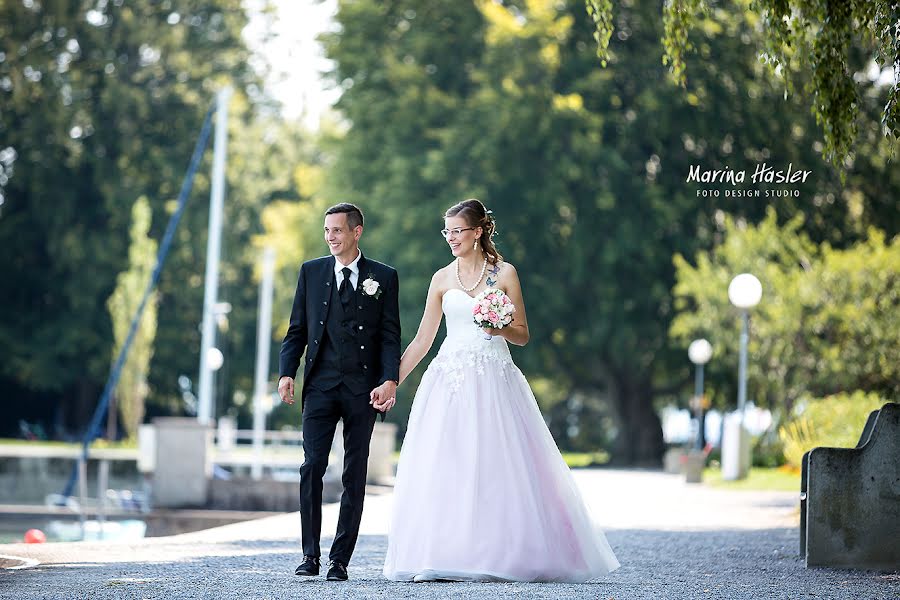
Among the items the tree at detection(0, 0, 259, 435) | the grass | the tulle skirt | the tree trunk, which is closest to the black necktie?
the tulle skirt

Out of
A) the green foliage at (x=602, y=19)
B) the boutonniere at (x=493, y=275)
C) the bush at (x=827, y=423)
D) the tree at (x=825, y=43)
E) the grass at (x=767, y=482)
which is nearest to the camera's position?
the tree at (x=825, y=43)

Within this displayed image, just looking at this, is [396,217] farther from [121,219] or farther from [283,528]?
[283,528]

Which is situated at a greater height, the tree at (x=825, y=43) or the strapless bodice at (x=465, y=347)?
the tree at (x=825, y=43)

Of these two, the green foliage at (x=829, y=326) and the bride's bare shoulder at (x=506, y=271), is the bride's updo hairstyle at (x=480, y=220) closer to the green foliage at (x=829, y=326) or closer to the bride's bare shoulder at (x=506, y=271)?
the bride's bare shoulder at (x=506, y=271)

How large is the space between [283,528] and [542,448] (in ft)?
19.8

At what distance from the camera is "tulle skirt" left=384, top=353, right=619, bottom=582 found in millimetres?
8523

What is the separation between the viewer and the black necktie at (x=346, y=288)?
28.4ft

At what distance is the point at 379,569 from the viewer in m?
9.75

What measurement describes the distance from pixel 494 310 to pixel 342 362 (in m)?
0.96

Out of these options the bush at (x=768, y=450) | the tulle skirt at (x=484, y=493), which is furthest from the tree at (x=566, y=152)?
the tulle skirt at (x=484, y=493)

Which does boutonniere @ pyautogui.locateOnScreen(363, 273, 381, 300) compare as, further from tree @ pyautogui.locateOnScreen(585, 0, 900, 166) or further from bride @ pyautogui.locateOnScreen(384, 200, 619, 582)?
tree @ pyautogui.locateOnScreen(585, 0, 900, 166)

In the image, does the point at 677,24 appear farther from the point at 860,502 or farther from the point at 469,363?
the point at 860,502

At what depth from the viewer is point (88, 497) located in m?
30.4

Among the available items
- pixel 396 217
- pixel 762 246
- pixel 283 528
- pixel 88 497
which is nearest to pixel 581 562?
pixel 283 528
